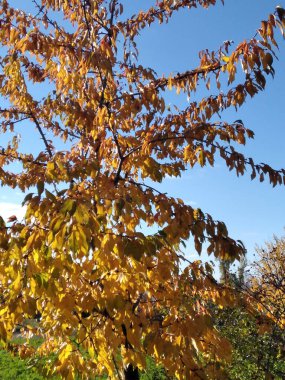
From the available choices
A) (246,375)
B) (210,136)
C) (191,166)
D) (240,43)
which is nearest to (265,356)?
(246,375)

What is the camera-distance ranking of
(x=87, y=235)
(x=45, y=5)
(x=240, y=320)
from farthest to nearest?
1. (x=240, y=320)
2. (x=45, y=5)
3. (x=87, y=235)

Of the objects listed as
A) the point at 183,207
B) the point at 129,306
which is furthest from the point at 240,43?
the point at 129,306

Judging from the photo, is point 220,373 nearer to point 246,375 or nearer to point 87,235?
point 87,235

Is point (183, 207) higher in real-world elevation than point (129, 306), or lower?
higher

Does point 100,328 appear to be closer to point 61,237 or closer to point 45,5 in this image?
point 61,237

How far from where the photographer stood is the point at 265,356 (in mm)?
7660

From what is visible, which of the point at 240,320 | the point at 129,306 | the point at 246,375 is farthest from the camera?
the point at 240,320

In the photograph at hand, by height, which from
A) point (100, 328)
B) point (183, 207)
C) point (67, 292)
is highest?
point (183, 207)

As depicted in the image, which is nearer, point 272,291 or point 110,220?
point 110,220

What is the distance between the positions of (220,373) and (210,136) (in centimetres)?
193

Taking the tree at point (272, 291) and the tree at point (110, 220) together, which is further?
the tree at point (272, 291)

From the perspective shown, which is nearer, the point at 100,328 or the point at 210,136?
the point at 100,328

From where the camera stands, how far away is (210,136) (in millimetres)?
3256

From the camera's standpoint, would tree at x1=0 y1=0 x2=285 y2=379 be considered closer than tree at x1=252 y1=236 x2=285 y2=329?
Yes
